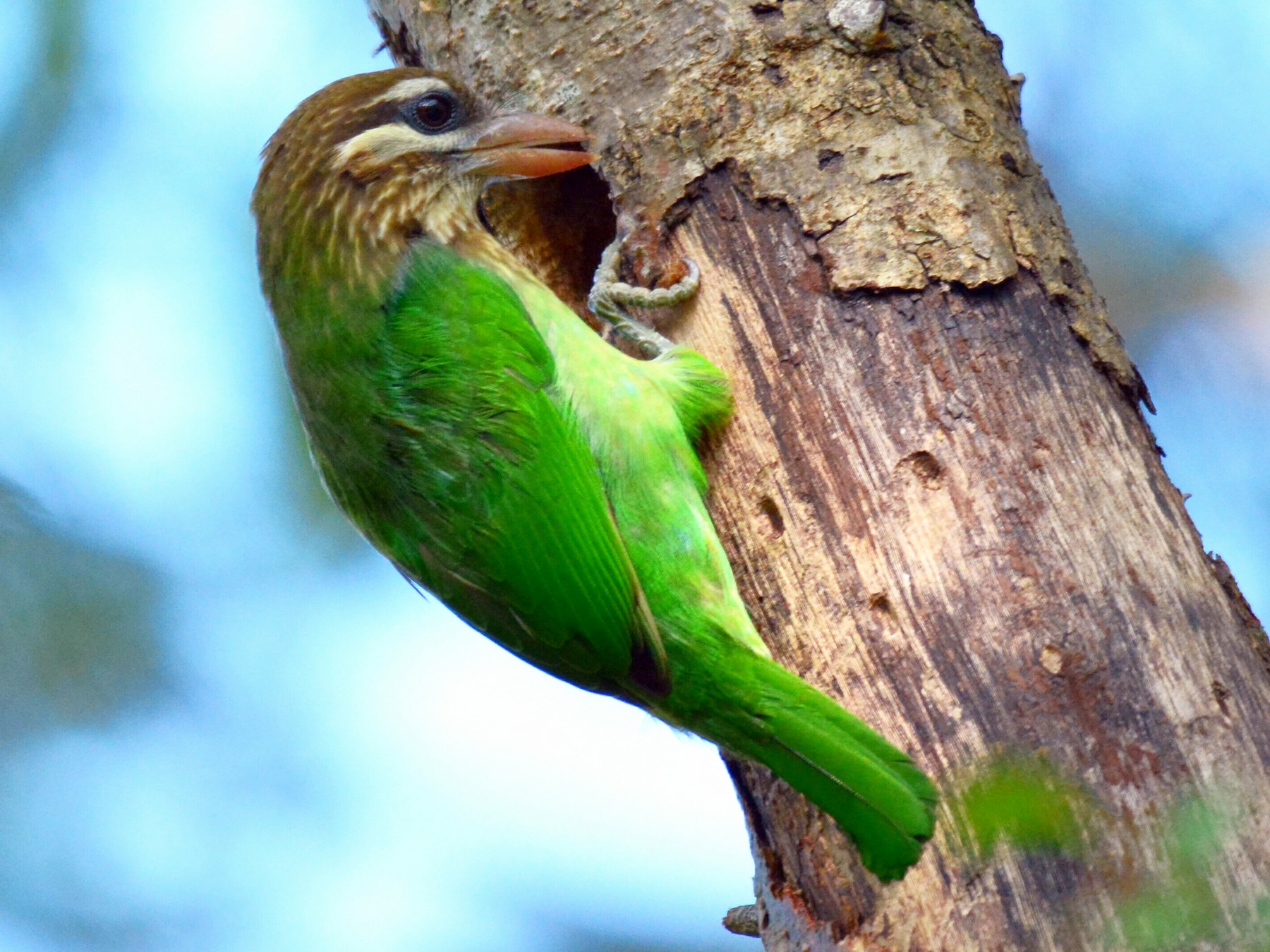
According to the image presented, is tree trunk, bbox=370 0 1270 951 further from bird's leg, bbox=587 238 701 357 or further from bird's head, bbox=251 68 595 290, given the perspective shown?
bird's head, bbox=251 68 595 290

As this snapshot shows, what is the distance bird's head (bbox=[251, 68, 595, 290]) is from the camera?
3.52 m

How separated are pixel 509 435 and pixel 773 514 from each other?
25.2 inches

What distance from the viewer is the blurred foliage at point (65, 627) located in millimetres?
6316

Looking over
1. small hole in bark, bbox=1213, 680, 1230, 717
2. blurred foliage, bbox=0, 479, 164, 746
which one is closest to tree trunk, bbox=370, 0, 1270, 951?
small hole in bark, bbox=1213, 680, 1230, 717

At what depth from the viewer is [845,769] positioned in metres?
2.42

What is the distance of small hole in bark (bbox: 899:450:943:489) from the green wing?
2.15ft

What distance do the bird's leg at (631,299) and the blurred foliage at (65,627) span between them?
399cm

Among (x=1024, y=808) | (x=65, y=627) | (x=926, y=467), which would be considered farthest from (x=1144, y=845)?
(x=65, y=627)

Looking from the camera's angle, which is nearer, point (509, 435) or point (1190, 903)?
point (1190, 903)

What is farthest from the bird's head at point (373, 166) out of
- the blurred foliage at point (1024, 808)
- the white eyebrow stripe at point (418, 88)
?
the blurred foliage at point (1024, 808)

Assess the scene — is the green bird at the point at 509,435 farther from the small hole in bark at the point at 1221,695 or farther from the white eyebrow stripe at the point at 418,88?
the small hole in bark at the point at 1221,695

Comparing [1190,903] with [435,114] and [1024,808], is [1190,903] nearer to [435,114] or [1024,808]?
[1024,808]

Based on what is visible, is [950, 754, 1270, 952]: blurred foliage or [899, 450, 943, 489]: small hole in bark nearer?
[950, 754, 1270, 952]: blurred foliage

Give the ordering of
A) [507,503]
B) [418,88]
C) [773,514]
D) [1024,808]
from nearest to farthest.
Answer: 1. [1024,808]
2. [773,514]
3. [507,503]
4. [418,88]
